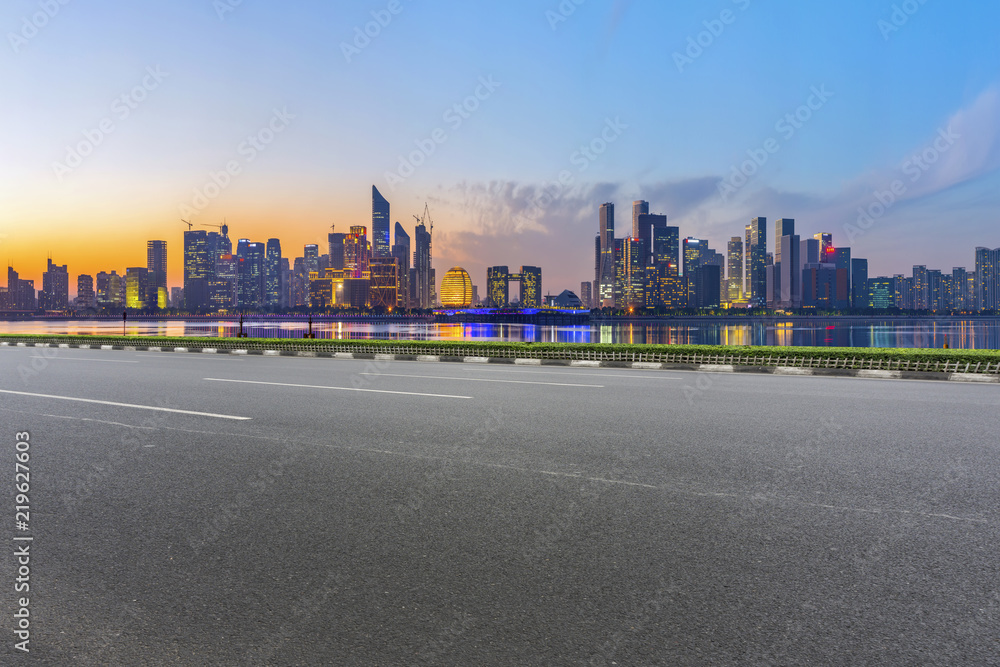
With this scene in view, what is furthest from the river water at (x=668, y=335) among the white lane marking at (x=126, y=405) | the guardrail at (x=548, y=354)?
the white lane marking at (x=126, y=405)

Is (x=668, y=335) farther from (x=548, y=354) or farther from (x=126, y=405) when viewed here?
(x=126, y=405)

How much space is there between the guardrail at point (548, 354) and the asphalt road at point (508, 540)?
28.3 feet

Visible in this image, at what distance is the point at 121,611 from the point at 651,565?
3.06 meters

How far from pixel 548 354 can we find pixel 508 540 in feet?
60.8

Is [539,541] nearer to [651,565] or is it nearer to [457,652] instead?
[651,565]

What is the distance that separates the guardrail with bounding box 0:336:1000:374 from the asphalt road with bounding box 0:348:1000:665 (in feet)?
28.3

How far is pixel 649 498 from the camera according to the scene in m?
5.35

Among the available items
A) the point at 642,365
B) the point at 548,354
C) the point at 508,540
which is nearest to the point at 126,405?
the point at 508,540

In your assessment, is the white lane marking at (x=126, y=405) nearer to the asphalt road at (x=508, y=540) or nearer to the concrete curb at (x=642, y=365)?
the asphalt road at (x=508, y=540)

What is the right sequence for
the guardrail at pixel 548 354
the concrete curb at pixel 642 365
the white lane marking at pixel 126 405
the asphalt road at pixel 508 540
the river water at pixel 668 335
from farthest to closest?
the river water at pixel 668 335 → the guardrail at pixel 548 354 → the concrete curb at pixel 642 365 → the white lane marking at pixel 126 405 → the asphalt road at pixel 508 540

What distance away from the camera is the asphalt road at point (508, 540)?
308cm

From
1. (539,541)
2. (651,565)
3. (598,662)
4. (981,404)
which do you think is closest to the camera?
(598,662)

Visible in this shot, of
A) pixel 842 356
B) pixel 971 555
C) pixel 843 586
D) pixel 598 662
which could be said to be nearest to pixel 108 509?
pixel 598 662

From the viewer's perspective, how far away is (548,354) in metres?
22.8
